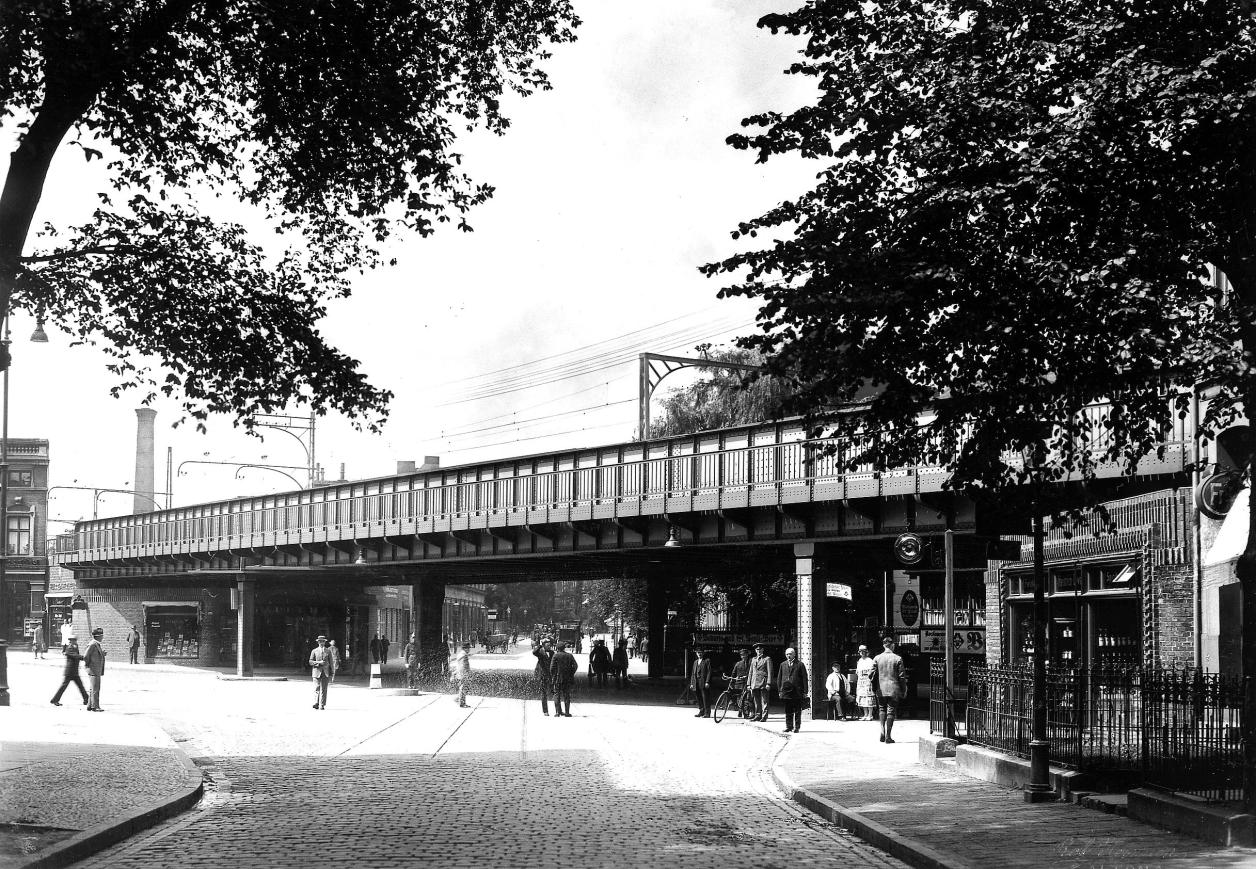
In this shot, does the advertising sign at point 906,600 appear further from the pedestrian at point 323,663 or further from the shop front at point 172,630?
the shop front at point 172,630

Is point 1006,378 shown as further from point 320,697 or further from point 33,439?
point 33,439

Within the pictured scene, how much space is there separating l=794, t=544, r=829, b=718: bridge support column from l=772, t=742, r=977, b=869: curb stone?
17.2 m

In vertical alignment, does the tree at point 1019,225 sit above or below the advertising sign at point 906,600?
above

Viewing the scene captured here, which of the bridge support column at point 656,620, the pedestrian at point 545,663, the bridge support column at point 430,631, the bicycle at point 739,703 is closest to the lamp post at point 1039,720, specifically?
the bicycle at point 739,703

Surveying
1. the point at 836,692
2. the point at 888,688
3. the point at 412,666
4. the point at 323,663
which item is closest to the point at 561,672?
the point at 323,663

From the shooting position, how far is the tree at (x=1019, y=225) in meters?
11.9

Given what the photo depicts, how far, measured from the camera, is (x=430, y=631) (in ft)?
182

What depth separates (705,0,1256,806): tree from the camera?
11.9 metres

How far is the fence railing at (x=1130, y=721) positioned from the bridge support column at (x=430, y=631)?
3593cm

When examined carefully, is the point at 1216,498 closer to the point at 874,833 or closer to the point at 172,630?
the point at 874,833

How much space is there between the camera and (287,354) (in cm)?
1608

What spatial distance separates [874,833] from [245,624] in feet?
166

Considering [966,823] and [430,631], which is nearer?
[966,823]

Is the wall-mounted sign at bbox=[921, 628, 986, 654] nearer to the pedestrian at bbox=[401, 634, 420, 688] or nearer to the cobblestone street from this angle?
the cobblestone street
